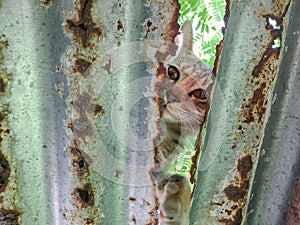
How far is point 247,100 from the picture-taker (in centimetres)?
55

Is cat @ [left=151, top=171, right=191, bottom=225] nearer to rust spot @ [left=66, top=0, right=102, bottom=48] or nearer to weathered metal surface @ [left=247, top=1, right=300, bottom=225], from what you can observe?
weathered metal surface @ [left=247, top=1, right=300, bottom=225]

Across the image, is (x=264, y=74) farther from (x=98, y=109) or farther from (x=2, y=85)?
(x=2, y=85)

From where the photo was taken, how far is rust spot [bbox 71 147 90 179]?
23.7 inches

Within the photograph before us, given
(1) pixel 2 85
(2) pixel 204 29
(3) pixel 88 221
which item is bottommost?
(3) pixel 88 221

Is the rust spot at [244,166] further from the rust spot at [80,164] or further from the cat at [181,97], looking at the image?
the rust spot at [80,164]

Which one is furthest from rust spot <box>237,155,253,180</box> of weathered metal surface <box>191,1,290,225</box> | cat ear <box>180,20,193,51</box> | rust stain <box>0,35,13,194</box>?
rust stain <box>0,35,13,194</box>

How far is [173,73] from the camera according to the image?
0.63 metres

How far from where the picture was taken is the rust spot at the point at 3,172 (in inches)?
22.6

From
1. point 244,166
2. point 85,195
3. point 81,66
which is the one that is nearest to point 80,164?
point 85,195

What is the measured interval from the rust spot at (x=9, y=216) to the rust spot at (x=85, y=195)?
0.10 m

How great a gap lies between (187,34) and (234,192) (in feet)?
0.88

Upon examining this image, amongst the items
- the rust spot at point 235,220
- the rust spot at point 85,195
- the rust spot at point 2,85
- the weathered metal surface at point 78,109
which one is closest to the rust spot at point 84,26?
Answer: the weathered metal surface at point 78,109

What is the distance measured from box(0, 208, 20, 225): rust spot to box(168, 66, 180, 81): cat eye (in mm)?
339

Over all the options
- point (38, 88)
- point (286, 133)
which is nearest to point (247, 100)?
point (286, 133)
